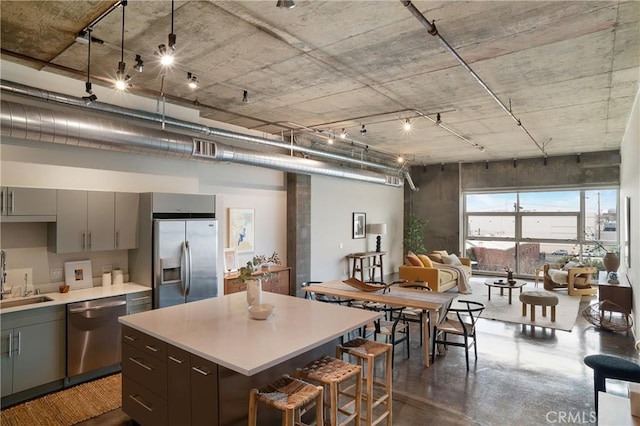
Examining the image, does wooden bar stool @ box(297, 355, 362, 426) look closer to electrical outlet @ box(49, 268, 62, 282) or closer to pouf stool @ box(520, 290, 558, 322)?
electrical outlet @ box(49, 268, 62, 282)

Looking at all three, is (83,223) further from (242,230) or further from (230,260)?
(242,230)

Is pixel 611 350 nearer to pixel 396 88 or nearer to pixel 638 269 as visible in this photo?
pixel 638 269

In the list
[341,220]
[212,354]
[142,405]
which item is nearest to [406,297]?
[212,354]

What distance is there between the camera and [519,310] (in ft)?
22.2

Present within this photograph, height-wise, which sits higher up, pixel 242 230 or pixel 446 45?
pixel 446 45

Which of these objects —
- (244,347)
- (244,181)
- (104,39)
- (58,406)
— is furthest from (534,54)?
(58,406)

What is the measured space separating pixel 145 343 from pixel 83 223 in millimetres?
2027

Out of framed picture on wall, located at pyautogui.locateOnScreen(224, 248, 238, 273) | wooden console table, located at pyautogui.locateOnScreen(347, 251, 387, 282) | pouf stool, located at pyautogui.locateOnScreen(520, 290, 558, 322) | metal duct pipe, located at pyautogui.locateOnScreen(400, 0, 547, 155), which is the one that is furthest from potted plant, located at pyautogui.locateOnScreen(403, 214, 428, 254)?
framed picture on wall, located at pyautogui.locateOnScreen(224, 248, 238, 273)

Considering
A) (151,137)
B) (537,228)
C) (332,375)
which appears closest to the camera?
(332,375)

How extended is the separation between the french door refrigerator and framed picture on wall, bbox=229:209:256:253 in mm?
1262

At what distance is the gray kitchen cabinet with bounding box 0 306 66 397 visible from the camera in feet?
11.0

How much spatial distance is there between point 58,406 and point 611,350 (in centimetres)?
634

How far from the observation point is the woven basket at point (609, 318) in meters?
5.54

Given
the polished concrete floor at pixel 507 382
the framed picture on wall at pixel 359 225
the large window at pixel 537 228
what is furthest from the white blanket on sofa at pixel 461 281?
the polished concrete floor at pixel 507 382
